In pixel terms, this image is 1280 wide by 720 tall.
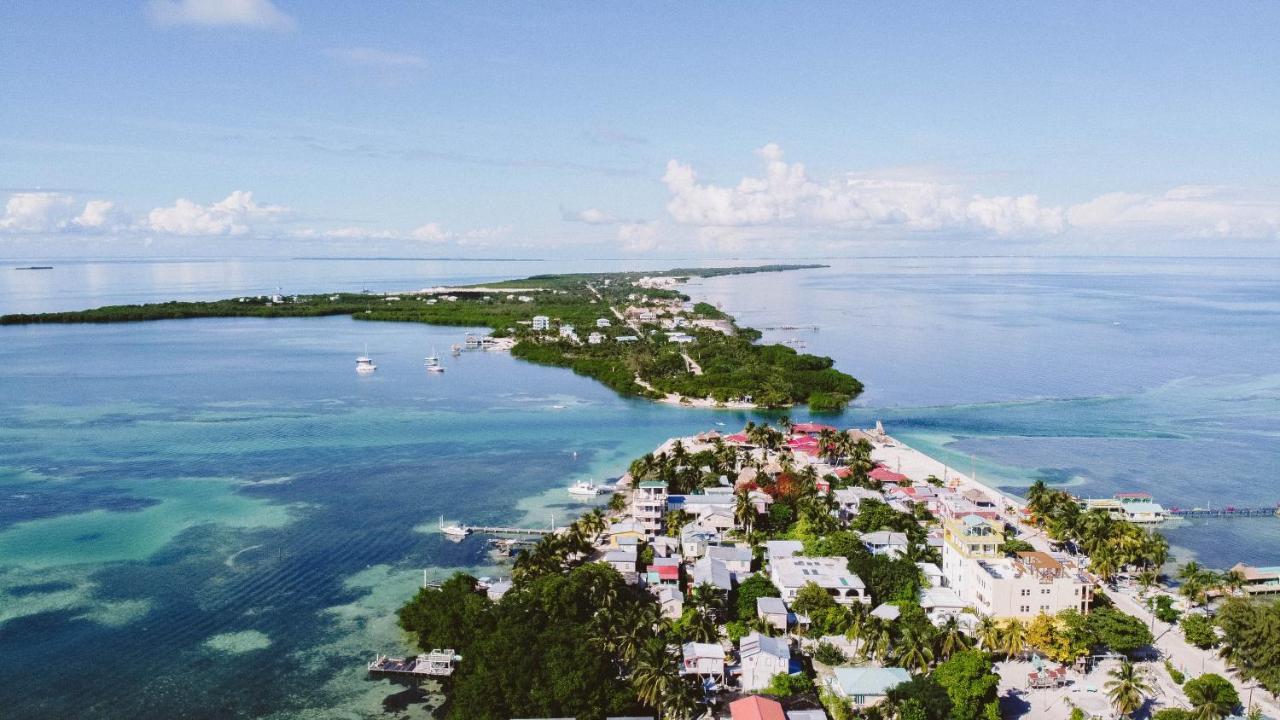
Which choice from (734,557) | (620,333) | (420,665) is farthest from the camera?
(620,333)

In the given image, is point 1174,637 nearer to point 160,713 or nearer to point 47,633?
point 160,713

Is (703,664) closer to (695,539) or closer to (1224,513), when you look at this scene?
(695,539)

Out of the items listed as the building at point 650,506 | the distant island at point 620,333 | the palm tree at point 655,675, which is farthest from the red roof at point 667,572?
the distant island at point 620,333

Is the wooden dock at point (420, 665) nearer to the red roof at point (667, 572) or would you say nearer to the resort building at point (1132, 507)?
the red roof at point (667, 572)

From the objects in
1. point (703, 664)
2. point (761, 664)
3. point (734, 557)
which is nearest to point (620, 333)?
point (734, 557)

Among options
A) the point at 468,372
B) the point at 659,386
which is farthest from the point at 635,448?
the point at 468,372

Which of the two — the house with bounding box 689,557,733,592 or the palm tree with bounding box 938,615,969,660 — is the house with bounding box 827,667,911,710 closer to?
the palm tree with bounding box 938,615,969,660
